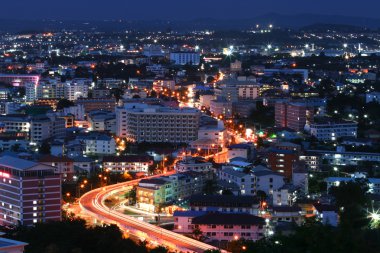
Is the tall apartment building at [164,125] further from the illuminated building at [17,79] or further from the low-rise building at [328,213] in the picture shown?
the illuminated building at [17,79]

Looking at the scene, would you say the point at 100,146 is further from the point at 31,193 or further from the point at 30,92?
the point at 30,92

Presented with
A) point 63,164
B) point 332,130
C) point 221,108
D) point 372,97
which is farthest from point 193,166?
point 372,97

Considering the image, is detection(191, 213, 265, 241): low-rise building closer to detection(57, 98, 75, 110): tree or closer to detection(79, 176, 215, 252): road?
detection(79, 176, 215, 252): road

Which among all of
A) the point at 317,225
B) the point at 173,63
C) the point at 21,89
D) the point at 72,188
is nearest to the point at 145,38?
the point at 173,63

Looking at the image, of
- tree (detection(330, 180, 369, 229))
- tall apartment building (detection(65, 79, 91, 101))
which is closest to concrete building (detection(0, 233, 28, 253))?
tree (detection(330, 180, 369, 229))

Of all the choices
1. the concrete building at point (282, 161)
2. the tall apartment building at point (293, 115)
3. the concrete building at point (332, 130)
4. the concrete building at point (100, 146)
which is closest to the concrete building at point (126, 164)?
the concrete building at point (100, 146)
